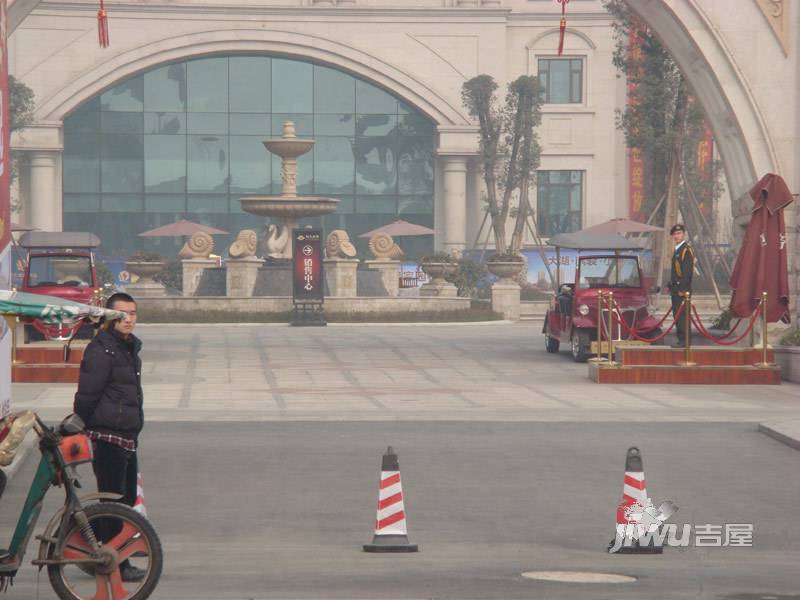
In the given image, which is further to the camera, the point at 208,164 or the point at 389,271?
the point at 208,164

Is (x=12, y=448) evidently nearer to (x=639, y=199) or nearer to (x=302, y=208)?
(x=302, y=208)

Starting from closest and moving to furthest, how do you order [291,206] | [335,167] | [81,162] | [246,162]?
[291,206]
[81,162]
[246,162]
[335,167]

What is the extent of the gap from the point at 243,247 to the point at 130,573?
39.9 meters

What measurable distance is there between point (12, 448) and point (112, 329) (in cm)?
146

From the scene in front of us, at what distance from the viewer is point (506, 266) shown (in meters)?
49.0

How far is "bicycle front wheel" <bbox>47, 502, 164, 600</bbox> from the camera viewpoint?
8.34 metres

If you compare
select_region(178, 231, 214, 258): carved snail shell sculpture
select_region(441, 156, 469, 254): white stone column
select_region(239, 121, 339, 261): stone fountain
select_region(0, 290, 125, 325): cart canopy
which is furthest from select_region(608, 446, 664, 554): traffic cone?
select_region(441, 156, 469, 254): white stone column

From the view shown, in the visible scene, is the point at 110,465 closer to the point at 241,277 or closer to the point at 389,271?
the point at 241,277

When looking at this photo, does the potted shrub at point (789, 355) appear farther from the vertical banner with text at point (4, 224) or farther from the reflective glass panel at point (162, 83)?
the reflective glass panel at point (162, 83)

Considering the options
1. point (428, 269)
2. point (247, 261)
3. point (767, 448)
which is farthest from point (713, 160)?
point (767, 448)

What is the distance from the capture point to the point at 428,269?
169 feet

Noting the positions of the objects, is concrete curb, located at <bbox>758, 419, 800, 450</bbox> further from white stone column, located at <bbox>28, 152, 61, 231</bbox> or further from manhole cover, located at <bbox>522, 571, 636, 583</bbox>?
white stone column, located at <bbox>28, 152, 61, 231</bbox>

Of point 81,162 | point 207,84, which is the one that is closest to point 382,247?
point 207,84

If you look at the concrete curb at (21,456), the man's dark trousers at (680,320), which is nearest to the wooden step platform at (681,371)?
the man's dark trousers at (680,320)
